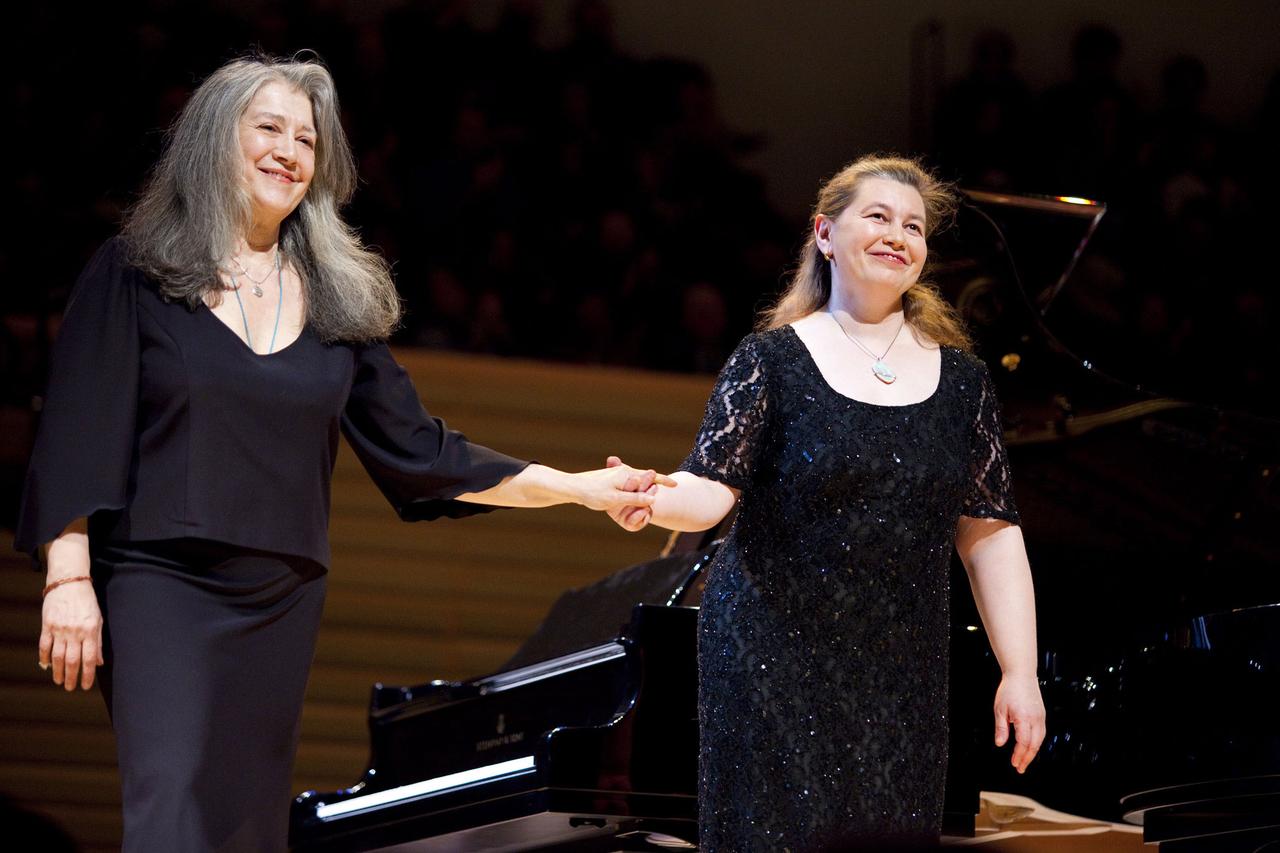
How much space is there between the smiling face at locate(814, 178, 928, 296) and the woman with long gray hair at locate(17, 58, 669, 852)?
20.0 inches

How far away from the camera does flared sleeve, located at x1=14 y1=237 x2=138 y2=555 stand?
2.34 m

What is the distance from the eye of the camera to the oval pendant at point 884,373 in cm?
261

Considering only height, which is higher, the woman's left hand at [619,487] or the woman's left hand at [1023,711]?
the woman's left hand at [619,487]

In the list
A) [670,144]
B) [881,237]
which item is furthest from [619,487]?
[670,144]

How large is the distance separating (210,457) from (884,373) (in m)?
1.11

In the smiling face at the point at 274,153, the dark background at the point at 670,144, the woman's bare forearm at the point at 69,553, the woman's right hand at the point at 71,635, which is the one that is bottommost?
the woman's right hand at the point at 71,635

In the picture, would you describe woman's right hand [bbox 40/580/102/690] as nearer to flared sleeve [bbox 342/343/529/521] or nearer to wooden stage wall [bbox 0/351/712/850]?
flared sleeve [bbox 342/343/529/521]

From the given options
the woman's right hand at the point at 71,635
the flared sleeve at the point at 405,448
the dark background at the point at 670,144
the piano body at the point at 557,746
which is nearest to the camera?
the woman's right hand at the point at 71,635

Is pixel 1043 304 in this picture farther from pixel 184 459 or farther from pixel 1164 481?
pixel 184 459

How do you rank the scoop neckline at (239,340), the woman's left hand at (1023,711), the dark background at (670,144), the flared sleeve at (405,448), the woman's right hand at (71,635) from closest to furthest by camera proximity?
1. the woman's right hand at (71,635)
2. the scoop neckline at (239,340)
3. the woman's left hand at (1023,711)
4. the flared sleeve at (405,448)
5. the dark background at (670,144)

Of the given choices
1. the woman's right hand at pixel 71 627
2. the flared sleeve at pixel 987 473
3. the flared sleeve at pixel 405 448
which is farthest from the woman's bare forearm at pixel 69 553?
the flared sleeve at pixel 987 473

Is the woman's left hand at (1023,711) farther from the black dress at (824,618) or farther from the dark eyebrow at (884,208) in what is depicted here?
the dark eyebrow at (884,208)

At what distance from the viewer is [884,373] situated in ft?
8.58

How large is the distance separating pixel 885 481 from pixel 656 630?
3.18 ft
